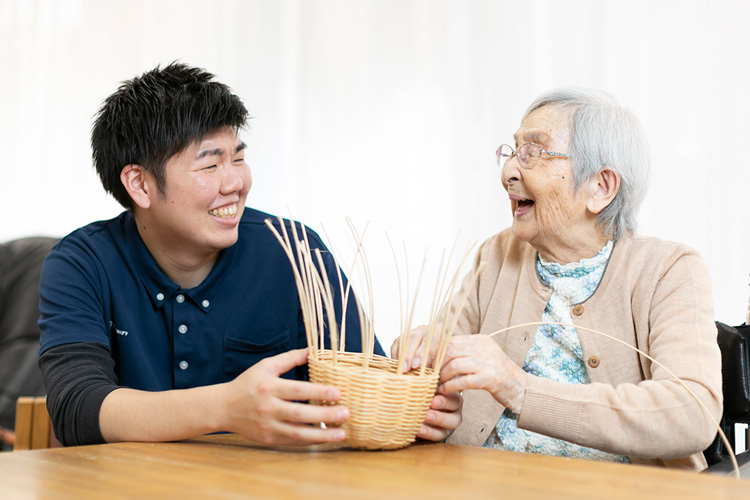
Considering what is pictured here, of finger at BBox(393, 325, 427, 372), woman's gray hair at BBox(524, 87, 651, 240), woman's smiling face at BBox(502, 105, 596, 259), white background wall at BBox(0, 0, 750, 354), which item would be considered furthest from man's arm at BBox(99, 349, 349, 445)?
white background wall at BBox(0, 0, 750, 354)

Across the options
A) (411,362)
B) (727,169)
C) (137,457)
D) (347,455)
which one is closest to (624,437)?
(411,362)

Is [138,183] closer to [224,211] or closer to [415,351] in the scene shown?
[224,211]

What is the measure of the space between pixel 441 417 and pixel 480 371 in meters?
0.11

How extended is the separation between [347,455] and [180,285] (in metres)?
0.87

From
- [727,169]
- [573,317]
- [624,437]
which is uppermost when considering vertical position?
[727,169]

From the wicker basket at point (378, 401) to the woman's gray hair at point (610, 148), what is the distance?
0.76 m

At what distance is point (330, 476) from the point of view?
0.96 metres

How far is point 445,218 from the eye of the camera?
10.8 feet

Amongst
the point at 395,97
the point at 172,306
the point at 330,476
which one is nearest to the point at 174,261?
the point at 172,306

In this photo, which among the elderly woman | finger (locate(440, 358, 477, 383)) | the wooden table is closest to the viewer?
the wooden table

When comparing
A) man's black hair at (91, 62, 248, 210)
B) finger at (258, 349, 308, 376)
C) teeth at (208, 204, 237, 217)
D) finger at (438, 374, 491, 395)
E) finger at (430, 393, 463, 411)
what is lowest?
finger at (430, 393, 463, 411)

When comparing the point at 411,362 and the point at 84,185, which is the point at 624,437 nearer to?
the point at 411,362

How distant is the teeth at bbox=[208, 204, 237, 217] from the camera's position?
1766mm

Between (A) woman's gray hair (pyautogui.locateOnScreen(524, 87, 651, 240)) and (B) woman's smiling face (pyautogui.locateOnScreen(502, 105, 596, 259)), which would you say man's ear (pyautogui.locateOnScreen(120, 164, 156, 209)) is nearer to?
(B) woman's smiling face (pyautogui.locateOnScreen(502, 105, 596, 259))
